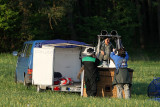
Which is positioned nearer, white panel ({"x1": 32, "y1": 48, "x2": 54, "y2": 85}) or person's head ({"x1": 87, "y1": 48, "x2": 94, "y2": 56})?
person's head ({"x1": 87, "y1": 48, "x2": 94, "y2": 56})

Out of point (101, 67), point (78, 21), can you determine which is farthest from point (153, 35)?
point (101, 67)

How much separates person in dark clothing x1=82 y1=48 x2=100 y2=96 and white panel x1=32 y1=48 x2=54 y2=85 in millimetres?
1189

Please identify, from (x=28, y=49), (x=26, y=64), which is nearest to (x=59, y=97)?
(x=26, y=64)

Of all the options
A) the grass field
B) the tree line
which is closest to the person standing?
the grass field

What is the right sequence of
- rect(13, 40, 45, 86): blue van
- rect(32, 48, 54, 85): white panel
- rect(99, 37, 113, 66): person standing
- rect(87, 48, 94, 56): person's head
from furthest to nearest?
rect(13, 40, 45, 86): blue van → rect(99, 37, 113, 66): person standing → rect(32, 48, 54, 85): white panel → rect(87, 48, 94, 56): person's head

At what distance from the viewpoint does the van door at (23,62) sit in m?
16.3

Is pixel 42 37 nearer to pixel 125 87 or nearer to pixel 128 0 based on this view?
pixel 128 0

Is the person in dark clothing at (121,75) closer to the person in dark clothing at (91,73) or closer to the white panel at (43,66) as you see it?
the person in dark clothing at (91,73)

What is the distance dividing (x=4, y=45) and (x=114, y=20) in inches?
417

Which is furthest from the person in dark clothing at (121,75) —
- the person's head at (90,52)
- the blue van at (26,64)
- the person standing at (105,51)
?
the blue van at (26,64)

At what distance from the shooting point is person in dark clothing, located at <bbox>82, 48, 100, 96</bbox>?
1363 centimetres

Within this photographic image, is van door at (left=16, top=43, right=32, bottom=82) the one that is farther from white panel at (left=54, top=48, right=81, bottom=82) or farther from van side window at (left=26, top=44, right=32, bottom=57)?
white panel at (left=54, top=48, right=81, bottom=82)

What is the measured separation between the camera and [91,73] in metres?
13.7

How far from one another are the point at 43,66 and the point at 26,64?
1.87m
